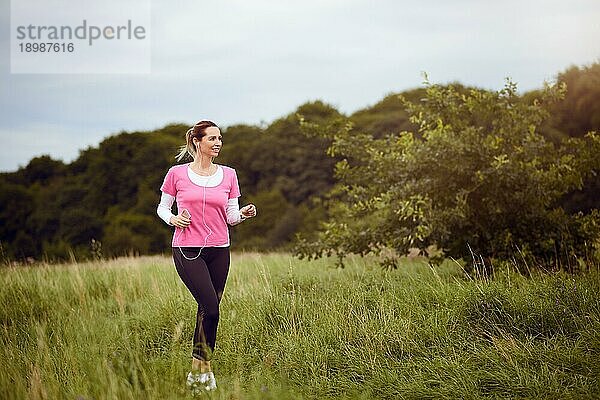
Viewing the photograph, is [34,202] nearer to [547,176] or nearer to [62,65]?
[62,65]

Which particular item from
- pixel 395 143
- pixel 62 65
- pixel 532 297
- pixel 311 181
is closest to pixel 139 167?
pixel 311 181

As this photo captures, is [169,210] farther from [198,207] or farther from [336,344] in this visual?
[336,344]

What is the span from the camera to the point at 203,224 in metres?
4.90

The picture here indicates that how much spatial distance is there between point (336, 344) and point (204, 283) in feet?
4.36

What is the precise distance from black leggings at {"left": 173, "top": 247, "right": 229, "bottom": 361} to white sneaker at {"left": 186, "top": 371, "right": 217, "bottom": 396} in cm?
12

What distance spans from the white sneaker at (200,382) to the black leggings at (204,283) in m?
0.12

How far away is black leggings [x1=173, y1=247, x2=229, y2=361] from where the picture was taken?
476cm

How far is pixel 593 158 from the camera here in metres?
8.97

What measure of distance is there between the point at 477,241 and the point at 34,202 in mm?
28808

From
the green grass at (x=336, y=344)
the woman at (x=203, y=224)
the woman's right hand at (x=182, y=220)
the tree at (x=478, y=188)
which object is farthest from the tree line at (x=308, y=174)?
the woman's right hand at (x=182, y=220)

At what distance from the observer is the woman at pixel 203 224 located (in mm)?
4762

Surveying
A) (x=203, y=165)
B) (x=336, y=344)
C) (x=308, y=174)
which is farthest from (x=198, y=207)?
(x=308, y=174)

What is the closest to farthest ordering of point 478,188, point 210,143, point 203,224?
point 203,224 → point 210,143 → point 478,188

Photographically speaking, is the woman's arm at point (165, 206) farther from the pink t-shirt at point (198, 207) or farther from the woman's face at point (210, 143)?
the woman's face at point (210, 143)
